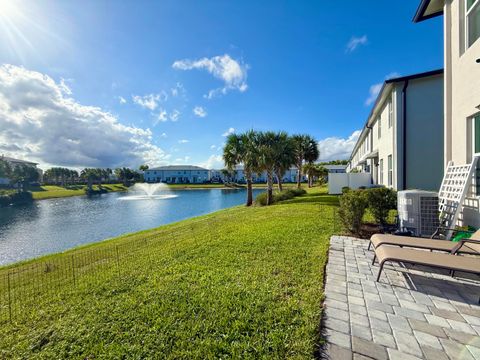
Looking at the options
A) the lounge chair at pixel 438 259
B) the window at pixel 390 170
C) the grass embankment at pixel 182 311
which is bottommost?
the grass embankment at pixel 182 311

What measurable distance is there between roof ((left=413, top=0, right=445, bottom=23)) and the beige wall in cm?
67

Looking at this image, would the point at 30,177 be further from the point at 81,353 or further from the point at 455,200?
the point at 455,200

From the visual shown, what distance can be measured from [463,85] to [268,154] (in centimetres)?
1326

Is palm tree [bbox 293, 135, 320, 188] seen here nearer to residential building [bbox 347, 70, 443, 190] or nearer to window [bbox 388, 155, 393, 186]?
window [bbox 388, 155, 393, 186]

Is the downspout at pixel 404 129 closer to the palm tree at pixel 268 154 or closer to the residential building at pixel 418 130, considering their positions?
the residential building at pixel 418 130

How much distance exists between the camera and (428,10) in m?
7.02

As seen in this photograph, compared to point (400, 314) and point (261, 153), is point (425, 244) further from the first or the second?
point (261, 153)

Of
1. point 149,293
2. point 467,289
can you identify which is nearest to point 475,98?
point 467,289

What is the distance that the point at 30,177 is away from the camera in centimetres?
5431

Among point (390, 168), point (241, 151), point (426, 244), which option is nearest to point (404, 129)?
point (390, 168)

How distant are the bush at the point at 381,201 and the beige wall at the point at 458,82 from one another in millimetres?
1801

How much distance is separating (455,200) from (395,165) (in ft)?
19.7

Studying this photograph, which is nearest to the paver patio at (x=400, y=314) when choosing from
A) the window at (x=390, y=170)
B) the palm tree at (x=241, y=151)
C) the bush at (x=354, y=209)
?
the bush at (x=354, y=209)

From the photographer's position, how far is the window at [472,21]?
503cm
